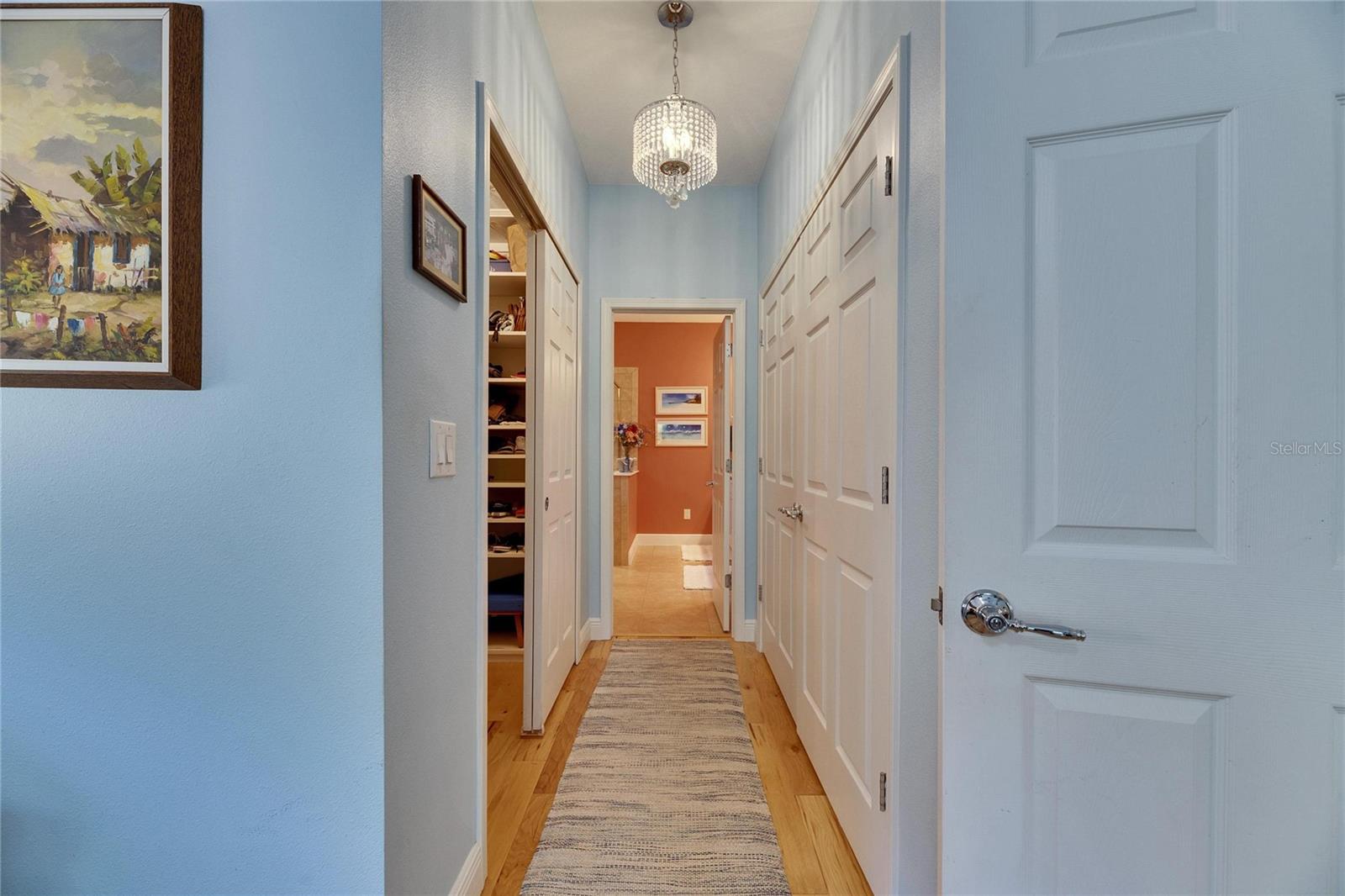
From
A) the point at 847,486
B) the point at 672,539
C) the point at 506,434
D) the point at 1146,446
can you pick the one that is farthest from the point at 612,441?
the point at 672,539

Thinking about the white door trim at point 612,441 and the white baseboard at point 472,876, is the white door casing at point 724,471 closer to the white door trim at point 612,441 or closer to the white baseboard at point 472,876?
the white door trim at point 612,441

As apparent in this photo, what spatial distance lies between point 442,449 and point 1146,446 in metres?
1.24

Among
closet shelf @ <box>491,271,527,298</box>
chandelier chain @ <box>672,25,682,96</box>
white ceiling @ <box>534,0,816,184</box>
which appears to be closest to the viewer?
white ceiling @ <box>534,0,816,184</box>

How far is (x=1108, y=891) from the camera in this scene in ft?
2.78

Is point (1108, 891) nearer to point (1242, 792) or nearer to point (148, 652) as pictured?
point (1242, 792)

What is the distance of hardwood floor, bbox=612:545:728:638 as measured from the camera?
12.6ft

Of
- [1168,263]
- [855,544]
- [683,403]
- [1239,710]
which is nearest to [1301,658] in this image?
[1239,710]

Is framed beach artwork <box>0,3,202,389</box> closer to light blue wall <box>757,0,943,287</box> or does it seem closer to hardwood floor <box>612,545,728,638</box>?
light blue wall <box>757,0,943,287</box>

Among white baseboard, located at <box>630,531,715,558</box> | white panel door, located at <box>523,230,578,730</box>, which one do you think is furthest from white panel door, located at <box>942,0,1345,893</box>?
white baseboard, located at <box>630,531,715,558</box>

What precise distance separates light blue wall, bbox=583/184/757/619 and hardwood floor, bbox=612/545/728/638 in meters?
0.45

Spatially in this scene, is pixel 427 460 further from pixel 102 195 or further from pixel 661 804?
pixel 661 804

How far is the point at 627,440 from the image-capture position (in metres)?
6.52

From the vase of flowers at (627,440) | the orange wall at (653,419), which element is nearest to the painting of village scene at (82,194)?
the vase of flowers at (627,440)

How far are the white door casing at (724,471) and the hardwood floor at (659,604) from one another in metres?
0.15
